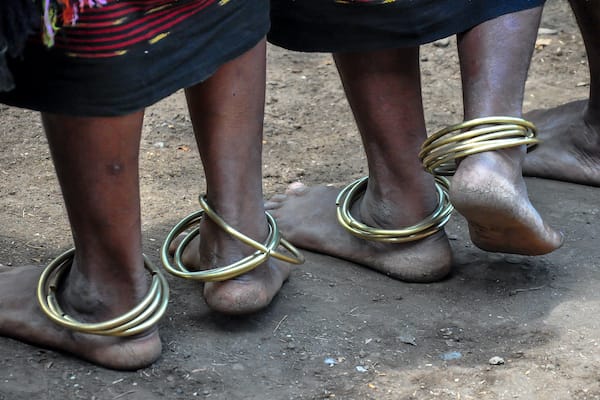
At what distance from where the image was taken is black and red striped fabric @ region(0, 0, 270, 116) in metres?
1.45

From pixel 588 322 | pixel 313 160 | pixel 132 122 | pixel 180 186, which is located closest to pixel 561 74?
pixel 313 160

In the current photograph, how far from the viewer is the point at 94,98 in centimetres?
148

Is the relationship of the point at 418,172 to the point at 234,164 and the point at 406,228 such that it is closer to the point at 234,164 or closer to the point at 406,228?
the point at 406,228

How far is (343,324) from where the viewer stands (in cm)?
187

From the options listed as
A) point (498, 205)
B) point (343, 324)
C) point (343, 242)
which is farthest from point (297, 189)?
point (498, 205)

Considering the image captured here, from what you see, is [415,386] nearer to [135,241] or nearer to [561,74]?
[135,241]

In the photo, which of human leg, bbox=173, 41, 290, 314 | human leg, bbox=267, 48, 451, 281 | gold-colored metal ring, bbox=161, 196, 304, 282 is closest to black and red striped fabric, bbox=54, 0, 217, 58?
human leg, bbox=173, 41, 290, 314

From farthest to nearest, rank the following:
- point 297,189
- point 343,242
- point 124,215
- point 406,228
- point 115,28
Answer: point 297,189 → point 343,242 → point 406,228 → point 124,215 → point 115,28

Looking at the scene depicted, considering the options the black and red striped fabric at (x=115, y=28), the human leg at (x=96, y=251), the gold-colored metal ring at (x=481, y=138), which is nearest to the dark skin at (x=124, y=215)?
the human leg at (x=96, y=251)

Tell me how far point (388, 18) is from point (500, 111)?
0.28m

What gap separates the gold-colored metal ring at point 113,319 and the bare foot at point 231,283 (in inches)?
4.2

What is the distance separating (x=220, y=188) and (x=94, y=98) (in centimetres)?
38

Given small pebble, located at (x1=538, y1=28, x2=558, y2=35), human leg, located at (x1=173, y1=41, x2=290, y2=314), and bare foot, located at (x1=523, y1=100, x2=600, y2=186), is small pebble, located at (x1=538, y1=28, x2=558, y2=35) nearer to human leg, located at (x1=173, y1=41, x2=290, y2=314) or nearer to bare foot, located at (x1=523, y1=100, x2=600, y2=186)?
bare foot, located at (x1=523, y1=100, x2=600, y2=186)

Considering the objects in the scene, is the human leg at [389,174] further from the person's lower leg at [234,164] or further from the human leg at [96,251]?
the human leg at [96,251]
